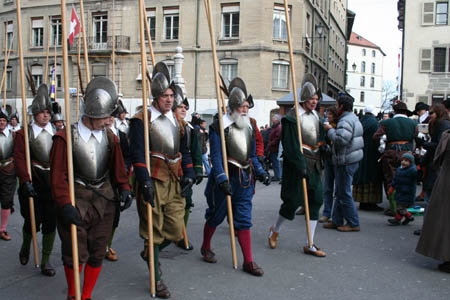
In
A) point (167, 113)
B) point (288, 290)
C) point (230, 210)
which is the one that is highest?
point (167, 113)

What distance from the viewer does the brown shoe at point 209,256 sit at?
521 cm

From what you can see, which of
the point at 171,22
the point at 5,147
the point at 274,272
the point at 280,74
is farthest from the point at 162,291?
the point at 171,22

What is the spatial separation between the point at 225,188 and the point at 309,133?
5.45ft

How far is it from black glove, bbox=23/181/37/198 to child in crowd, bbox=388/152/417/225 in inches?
208

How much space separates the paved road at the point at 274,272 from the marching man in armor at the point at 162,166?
0.44 meters

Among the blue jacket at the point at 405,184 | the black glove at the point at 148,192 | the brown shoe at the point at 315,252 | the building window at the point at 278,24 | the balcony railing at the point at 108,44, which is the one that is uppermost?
the building window at the point at 278,24

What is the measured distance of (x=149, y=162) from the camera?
4336 mm

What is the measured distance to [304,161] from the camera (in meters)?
5.49

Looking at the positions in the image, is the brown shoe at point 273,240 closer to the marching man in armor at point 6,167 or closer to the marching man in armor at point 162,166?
the marching man in armor at point 162,166

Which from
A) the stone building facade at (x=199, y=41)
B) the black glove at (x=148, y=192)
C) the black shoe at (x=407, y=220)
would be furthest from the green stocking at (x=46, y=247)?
the stone building facade at (x=199, y=41)

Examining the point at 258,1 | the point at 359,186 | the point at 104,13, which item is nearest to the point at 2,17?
the point at 104,13

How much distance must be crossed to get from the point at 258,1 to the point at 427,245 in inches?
917

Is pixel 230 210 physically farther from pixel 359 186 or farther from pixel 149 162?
pixel 359 186

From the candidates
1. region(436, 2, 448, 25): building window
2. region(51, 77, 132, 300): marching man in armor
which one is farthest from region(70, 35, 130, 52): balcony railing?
region(51, 77, 132, 300): marching man in armor
